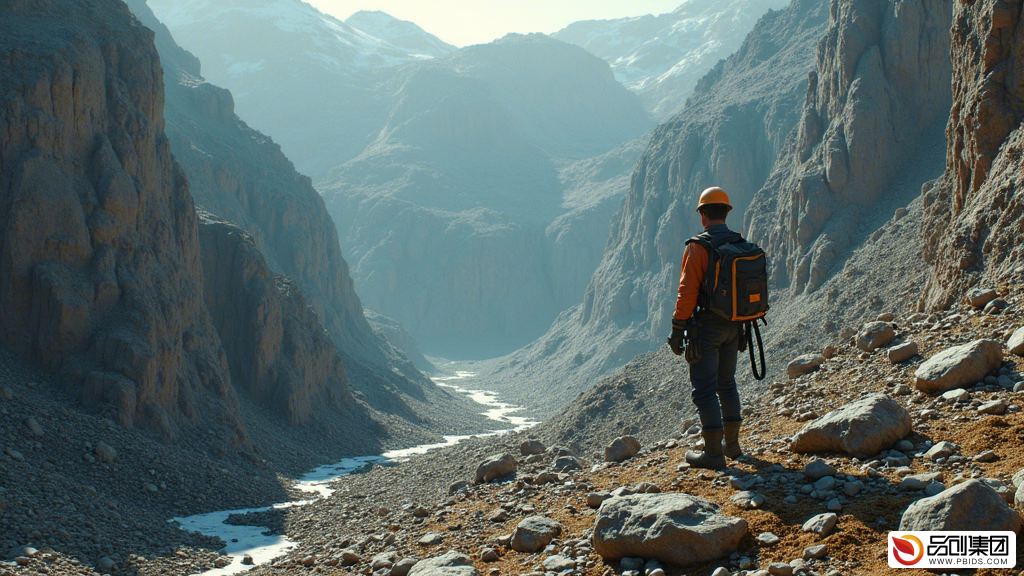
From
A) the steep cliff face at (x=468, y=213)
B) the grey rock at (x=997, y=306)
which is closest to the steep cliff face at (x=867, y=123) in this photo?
the grey rock at (x=997, y=306)

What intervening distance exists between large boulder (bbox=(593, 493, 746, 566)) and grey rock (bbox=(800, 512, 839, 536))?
0.48 meters

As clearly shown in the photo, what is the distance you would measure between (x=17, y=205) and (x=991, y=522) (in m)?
27.7

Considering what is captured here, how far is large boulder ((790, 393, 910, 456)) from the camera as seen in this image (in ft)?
23.4

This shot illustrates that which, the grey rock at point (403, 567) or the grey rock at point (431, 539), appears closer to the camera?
the grey rock at point (403, 567)

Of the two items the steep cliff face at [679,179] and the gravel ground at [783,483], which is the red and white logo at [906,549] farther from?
the steep cliff face at [679,179]

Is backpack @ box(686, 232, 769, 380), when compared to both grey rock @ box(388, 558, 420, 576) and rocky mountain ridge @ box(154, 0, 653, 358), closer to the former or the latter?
grey rock @ box(388, 558, 420, 576)

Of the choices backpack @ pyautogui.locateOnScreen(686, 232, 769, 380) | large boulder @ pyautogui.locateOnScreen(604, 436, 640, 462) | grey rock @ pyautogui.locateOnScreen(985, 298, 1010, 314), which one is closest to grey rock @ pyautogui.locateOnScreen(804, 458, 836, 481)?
backpack @ pyautogui.locateOnScreen(686, 232, 769, 380)

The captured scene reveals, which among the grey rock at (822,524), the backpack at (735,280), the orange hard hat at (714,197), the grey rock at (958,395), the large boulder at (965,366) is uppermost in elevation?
the orange hard hat at (714,197)

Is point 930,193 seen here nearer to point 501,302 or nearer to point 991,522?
point 991,522

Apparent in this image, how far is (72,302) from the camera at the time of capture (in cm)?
2488

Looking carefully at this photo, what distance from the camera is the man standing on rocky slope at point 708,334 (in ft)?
24.8

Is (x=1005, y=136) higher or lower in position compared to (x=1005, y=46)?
lower

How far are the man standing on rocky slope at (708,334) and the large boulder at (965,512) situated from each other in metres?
2.64

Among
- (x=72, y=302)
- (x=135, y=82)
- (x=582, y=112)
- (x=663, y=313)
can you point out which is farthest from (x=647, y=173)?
(x=582, y=112)
